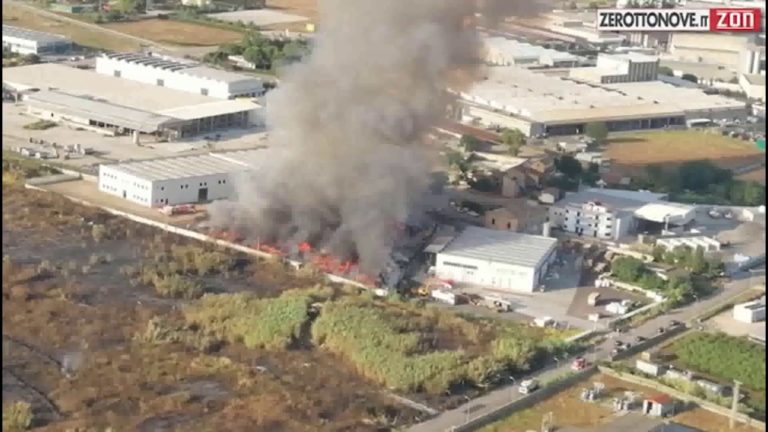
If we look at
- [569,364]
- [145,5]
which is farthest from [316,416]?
[145,5]

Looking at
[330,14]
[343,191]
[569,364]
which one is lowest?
[569,364]

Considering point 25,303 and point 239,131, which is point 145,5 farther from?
point 25,303

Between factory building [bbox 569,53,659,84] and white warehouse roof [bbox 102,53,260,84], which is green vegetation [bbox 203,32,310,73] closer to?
white warehouse roof [bbox 102,53,260,84]

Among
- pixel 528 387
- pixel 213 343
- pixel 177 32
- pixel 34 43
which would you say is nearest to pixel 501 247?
pixel 528 387

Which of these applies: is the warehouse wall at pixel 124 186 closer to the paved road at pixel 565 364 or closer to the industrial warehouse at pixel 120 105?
the industrial warehouse at pixel 120 105

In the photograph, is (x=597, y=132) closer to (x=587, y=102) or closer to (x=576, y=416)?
(x=587, y=102)

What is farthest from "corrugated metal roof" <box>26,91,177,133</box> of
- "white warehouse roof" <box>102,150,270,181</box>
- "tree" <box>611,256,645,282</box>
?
"tree" <box>611,256,645,282</box>
